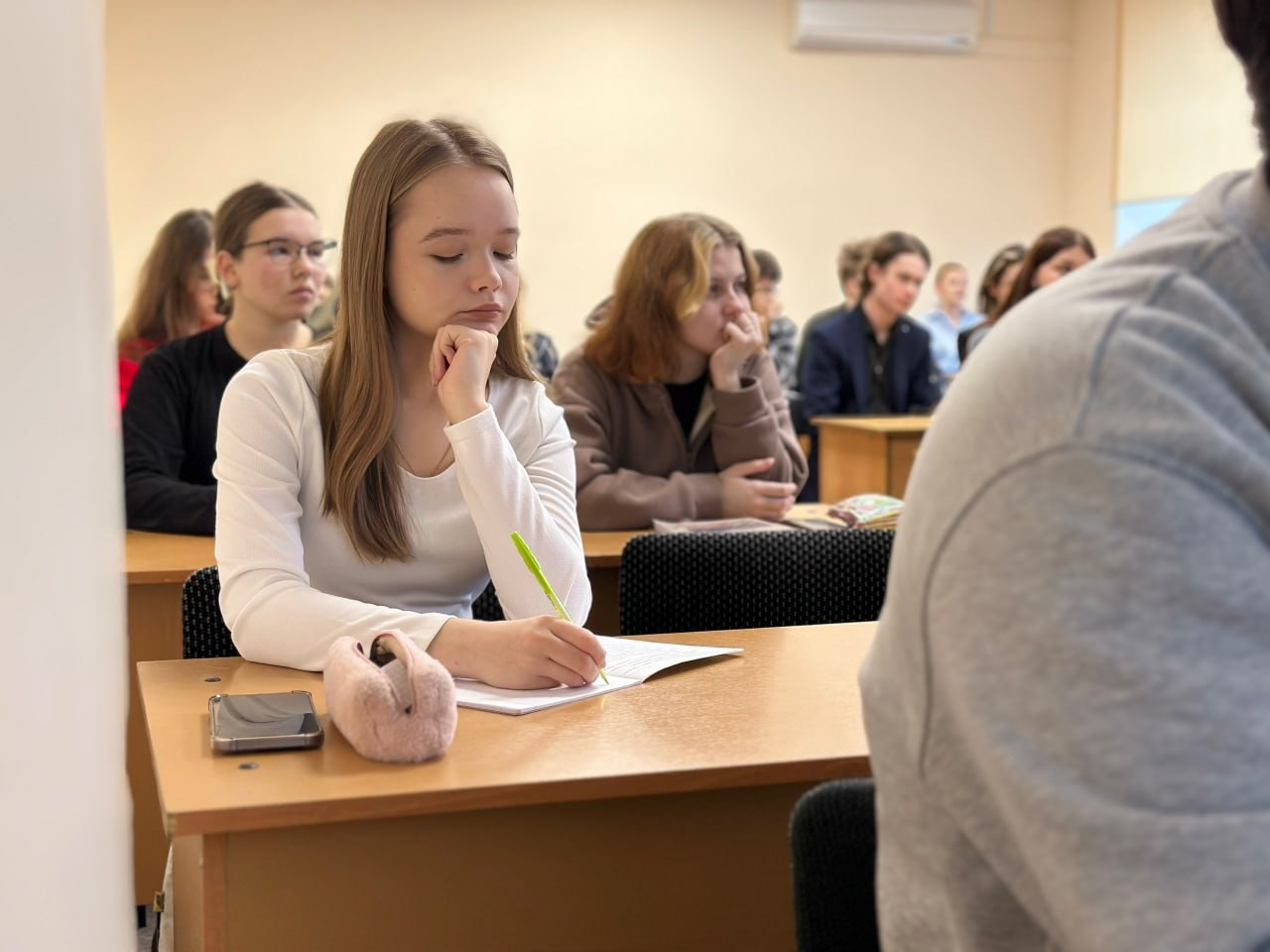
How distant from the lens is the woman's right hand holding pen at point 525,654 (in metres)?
1.39

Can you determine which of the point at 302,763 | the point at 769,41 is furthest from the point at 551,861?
the point at 769,41

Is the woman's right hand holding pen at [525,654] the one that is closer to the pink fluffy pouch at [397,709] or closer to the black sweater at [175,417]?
the pink fluffy pouch at [397,709]

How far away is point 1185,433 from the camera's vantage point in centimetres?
61

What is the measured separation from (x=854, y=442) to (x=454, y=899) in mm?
4307

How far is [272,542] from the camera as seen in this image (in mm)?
1578

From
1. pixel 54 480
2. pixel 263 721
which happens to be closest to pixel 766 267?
pixel 263 721

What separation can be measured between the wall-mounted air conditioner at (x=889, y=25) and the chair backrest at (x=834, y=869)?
8.28 meters

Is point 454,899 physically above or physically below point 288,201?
below

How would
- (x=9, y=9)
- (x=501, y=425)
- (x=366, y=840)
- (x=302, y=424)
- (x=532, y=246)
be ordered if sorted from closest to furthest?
(x=9, y=9), (x=366, y=840), (x=302, y=424), (x=501, y=425), (x=532, y=246)

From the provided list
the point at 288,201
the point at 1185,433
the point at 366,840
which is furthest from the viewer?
the point at 288,201

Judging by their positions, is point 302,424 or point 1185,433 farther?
point 302,424

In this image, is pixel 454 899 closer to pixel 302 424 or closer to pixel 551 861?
pixel 551 861

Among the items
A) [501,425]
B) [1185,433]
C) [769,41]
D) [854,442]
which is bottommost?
[854,442]

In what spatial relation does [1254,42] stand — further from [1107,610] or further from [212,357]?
[212,357]
